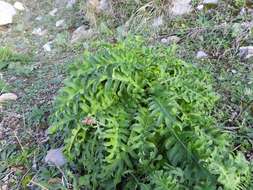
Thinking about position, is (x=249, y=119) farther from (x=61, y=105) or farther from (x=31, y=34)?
(x=31, y=34)

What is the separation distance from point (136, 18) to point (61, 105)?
1.97 m

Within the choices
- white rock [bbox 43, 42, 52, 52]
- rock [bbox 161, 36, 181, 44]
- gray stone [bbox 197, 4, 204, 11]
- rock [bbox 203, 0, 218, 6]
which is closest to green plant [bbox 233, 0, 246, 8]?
rock [bbox 203, 0, 218, 6]

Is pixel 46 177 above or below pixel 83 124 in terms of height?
below

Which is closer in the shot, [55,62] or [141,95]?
[141,95]

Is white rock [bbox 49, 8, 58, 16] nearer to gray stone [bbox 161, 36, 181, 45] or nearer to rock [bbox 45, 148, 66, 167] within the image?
gray stone [bbox 161, 36, 181, 45]

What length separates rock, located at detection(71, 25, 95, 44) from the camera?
3.97 m

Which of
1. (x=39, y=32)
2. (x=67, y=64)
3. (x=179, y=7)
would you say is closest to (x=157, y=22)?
(x=179, y=7)

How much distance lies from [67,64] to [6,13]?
194 cm

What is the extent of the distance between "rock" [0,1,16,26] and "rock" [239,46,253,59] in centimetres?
303

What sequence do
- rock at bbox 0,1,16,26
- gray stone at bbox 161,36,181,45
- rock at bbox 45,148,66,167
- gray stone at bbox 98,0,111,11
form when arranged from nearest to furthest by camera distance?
rock at bbox 45,148,66,167 < gray stone at bbox 161,36,181,45 < gray stone at bbox 98,0,111,11 < rock at bbox 0,1,16,26

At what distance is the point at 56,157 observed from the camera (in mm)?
2336

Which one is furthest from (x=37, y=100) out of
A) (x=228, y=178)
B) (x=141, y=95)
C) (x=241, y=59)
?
(x=228, y=178)

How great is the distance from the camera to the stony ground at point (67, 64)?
2375mm

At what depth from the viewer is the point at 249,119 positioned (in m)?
2.33
